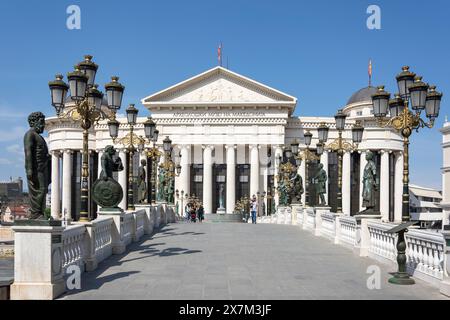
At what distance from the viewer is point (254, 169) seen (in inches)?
2721

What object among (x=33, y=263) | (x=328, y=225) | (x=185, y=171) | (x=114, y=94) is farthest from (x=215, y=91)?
(x=33, y=263)

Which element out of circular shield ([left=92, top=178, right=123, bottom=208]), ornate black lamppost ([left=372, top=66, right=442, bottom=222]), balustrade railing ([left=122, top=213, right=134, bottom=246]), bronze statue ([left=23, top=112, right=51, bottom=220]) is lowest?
balustrade railing ([left=122, top=213, right=134, bottom=246])

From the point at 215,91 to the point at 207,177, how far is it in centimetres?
1223

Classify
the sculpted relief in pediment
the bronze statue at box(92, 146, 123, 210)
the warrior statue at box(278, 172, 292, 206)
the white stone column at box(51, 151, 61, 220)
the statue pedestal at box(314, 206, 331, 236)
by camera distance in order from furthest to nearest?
the white stone column at box(51, 151, 61, 220) → the sculpted relief in pediment → the warrior statue at box(278, 172, 292, 206) → the statue pedestal at box(314, 206, 331, 236) → the bronze statue at box(92, 146, 123, 210)

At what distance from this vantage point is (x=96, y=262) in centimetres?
1308

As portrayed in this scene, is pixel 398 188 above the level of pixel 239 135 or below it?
below

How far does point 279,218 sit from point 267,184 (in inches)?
1290

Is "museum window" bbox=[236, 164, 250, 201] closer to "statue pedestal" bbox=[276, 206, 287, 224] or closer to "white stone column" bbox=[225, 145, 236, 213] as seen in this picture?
"white stone column" bbox=[225, 145, 236, 213]

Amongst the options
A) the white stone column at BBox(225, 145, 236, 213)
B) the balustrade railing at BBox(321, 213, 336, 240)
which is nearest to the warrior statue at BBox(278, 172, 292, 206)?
the balustrade railing at BBox(321, 213, 336, 240)

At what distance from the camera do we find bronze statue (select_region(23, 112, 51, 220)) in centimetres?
959

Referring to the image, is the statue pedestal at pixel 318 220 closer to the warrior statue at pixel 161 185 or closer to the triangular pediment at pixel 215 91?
the warrior statue at pixel 161 185

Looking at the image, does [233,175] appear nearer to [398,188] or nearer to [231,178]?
[231,178]

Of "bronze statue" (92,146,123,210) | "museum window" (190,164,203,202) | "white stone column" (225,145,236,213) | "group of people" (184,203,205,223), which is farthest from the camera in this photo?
"museum window" (190,164,203,202)

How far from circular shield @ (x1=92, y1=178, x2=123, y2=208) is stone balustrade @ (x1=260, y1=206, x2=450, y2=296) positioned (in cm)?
789
